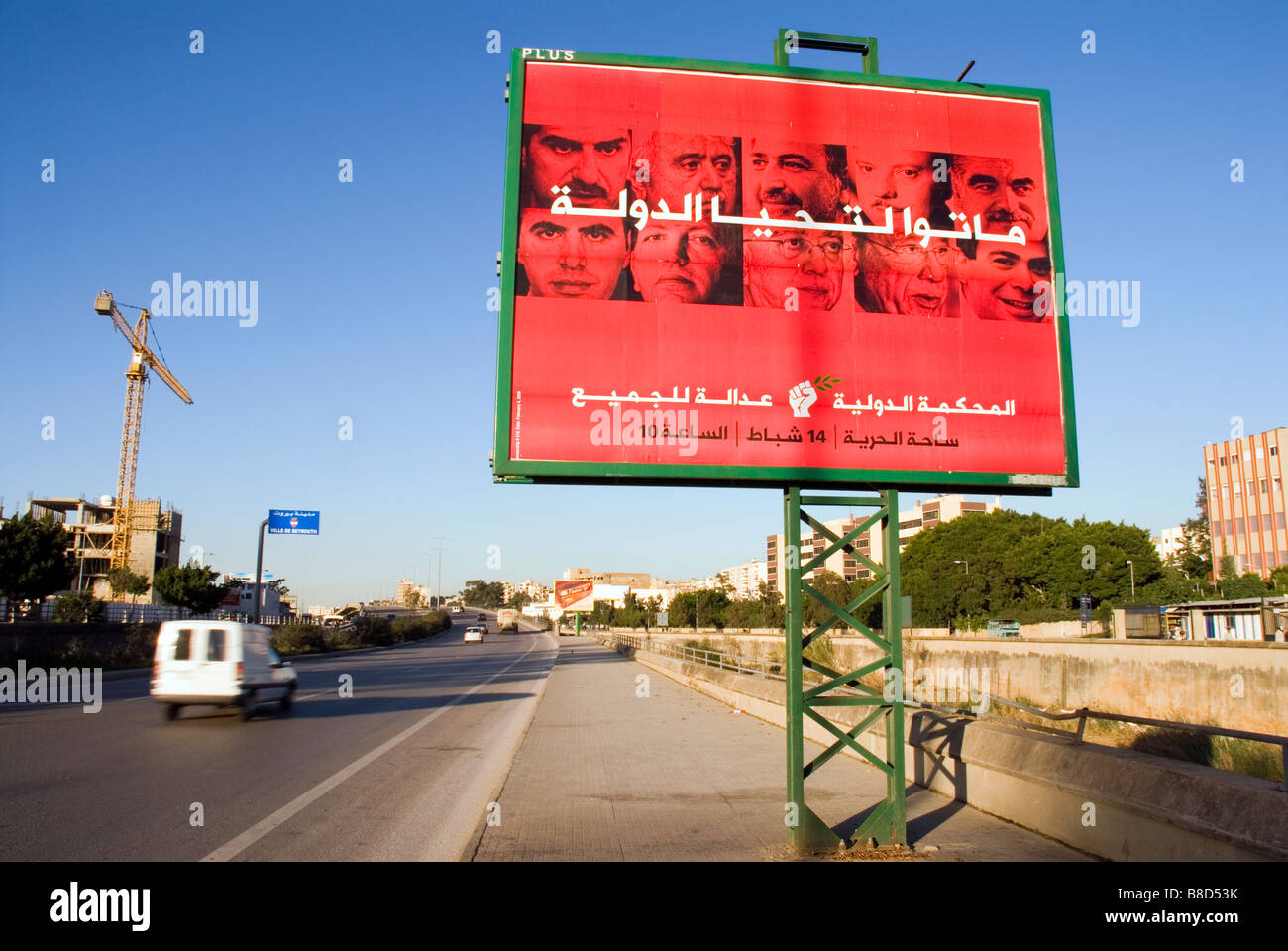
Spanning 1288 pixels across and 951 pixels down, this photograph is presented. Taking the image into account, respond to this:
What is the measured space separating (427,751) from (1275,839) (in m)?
10.9

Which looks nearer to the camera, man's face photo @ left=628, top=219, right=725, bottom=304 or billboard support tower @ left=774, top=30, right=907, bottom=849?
billboard support tower @ left=774, top=30, right=907, bottom=849

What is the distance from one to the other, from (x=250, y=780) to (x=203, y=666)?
636 centimetres

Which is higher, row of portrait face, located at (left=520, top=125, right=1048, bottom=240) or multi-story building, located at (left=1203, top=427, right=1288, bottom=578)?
multi-story building, located at (left=1203, top=427, right=1288, bottom=578)

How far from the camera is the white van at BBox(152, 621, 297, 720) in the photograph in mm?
15438

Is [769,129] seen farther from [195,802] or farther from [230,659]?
[230,659]

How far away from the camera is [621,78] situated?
7.30m

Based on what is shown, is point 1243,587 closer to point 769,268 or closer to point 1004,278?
point 1004,278

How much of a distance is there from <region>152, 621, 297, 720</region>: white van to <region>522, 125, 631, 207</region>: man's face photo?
11.4m

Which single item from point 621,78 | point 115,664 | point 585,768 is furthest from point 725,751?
point 115,664

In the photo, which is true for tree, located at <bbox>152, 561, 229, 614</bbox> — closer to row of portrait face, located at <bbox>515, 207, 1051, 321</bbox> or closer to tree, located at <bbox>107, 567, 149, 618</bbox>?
tree, located at <bbox>107, 567, 149, 618</bbox>

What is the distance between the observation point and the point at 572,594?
10550 centimetres

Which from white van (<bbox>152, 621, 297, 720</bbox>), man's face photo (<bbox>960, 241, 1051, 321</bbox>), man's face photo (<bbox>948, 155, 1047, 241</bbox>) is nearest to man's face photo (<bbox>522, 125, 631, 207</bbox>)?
man's face photo (<bbox>948, 155, 1047, 241</bbox>)

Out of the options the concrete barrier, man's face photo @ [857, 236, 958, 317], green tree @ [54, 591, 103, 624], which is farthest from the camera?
green tree @ [54, 591, 103, 624]

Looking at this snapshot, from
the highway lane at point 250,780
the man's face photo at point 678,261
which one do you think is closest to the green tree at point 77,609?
the highway lane at point 250,780
